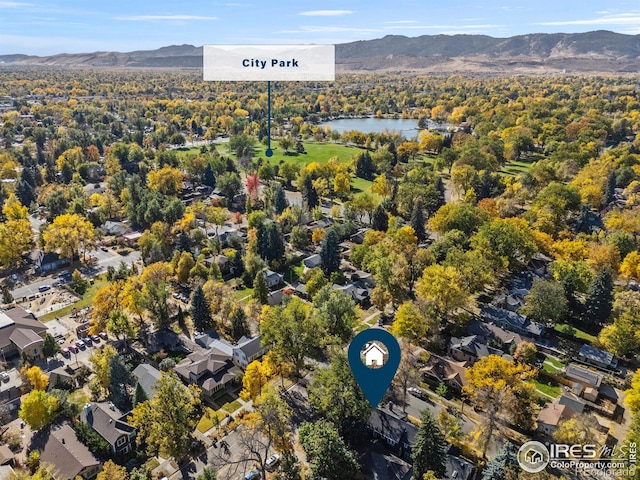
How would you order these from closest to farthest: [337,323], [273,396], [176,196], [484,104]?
[273,396], [337,323], [176,196], [484,104]

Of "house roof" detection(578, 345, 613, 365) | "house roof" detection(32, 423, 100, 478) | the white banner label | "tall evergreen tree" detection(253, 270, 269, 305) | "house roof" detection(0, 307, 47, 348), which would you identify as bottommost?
"house roof" detection(32, 423, 100, 478)

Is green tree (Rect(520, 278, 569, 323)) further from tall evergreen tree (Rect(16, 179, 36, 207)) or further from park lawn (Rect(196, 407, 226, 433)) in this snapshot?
tall evergreen tree (Rect(16, 179, 36, 207))

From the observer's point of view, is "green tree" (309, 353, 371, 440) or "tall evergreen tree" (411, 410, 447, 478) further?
"green tree" (309, 353, 371, 440)

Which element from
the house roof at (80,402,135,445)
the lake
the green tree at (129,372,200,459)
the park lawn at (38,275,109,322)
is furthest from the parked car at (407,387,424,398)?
the lake

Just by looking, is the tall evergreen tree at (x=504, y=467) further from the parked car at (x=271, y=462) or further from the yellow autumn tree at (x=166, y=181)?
the yellow autumn tree at (x=166, y=181)

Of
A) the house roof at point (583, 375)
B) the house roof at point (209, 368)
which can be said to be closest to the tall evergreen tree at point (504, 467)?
the house roof at point (583, 375)

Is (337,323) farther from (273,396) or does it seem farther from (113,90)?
(113,90)

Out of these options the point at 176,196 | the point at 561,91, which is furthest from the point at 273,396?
the point at 561,91
